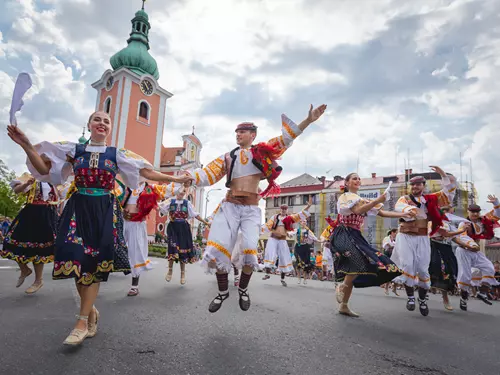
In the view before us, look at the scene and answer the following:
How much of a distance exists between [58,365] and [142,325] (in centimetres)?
134

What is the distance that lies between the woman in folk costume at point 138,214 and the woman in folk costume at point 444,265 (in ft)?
17.5

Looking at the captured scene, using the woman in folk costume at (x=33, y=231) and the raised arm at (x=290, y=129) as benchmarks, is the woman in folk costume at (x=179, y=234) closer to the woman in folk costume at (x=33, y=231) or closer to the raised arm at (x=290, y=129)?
the woman in folk costume at (x=33, y=231)

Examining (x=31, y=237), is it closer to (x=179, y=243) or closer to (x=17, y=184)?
(x=17, y=184)

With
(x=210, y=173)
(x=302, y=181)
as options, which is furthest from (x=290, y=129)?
(x=302, y=181)

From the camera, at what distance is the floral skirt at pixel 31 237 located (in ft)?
18.6

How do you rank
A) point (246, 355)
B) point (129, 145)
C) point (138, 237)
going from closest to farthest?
point (246, 355)
point (138, 237)
point (129, 145)

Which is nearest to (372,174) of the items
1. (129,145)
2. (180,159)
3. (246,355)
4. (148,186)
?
(180,159)

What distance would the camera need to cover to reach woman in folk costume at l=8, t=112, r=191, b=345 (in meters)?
3.21

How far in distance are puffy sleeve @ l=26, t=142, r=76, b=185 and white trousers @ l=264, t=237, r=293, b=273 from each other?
798cm

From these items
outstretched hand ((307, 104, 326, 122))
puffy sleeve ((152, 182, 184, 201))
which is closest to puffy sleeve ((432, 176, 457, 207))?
outstretched hand ((307, 104, 326, 122))

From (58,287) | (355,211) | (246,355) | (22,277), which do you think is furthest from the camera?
(58,287)

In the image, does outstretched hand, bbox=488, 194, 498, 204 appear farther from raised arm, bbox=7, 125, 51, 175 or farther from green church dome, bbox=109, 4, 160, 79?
green church dome, bbox=109, 4, 160, 79

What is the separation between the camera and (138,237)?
698cm

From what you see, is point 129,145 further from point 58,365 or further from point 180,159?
point 58,365
